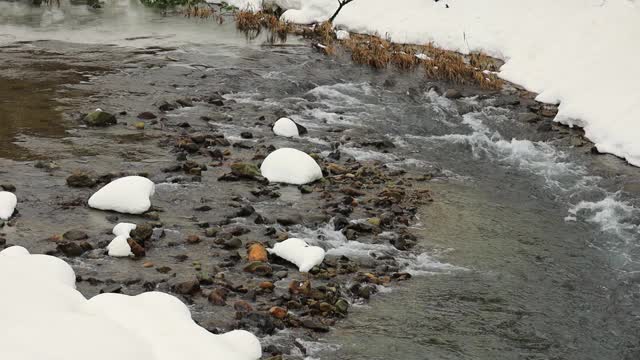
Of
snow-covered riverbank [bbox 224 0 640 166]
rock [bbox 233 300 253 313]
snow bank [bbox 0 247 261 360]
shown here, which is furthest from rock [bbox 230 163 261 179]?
snow-covered riverbank [bbox 224 0 640 166]

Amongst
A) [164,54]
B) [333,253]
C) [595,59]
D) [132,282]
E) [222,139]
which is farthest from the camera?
[164,54]

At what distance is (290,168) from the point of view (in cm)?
1000

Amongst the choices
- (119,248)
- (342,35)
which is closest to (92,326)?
(119,248)

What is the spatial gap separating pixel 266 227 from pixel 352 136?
4.36m

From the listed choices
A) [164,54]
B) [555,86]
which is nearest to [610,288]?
[555,86]

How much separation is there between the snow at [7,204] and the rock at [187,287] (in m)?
2.42

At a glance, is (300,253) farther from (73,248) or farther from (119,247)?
(73,248)

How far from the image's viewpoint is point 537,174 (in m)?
11.5

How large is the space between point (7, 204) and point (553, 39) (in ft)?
43.3

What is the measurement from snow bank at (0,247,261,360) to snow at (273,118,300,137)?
6148 mm

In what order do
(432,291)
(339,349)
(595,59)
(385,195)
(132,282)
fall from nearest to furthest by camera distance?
(339,349)
(132,282)
(432,291)
(385,195)
(595,59)

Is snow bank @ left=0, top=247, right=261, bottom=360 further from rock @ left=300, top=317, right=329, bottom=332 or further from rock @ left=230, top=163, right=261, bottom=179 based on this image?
rock @ left=230, top=163, right=261, bottom=179

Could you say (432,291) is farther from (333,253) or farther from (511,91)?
(511,91)

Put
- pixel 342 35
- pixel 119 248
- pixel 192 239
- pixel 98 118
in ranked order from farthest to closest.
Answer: pixel 342 35
pixel 98 118
pixel 192 239
pixel 119 248
